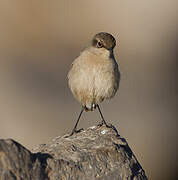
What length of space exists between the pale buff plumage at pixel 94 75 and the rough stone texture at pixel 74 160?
5.57 feet

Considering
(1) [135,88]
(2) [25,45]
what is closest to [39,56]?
(2) [25,45]

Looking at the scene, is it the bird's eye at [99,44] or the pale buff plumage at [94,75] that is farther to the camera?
the bird's eye at [99,44]

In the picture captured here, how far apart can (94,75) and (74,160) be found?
138 inches

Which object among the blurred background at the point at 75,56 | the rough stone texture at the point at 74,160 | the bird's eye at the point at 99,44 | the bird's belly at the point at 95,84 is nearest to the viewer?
the rough stone texture at the point at 74,160

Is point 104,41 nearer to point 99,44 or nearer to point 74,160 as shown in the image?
point 99,44

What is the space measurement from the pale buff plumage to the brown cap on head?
0.07m

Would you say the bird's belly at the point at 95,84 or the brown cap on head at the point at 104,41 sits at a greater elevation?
the brown cap on head at the point at 104,41

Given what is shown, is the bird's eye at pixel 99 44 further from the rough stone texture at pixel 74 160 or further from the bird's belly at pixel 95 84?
the rough stone texture at pixel 74 160

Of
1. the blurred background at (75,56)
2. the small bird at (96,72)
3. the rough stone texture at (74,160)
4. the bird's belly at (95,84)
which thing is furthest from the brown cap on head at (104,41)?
the blurred background at (75,56)

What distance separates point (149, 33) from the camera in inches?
1059

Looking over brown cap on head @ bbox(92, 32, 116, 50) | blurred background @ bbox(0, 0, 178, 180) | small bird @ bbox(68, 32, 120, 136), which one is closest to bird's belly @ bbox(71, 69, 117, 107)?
small bird @ bbox(68, 32, 120, 136)

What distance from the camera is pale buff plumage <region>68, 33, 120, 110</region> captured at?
11438 millimetres

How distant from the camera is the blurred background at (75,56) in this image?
1953 cm

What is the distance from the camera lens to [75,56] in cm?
2411
